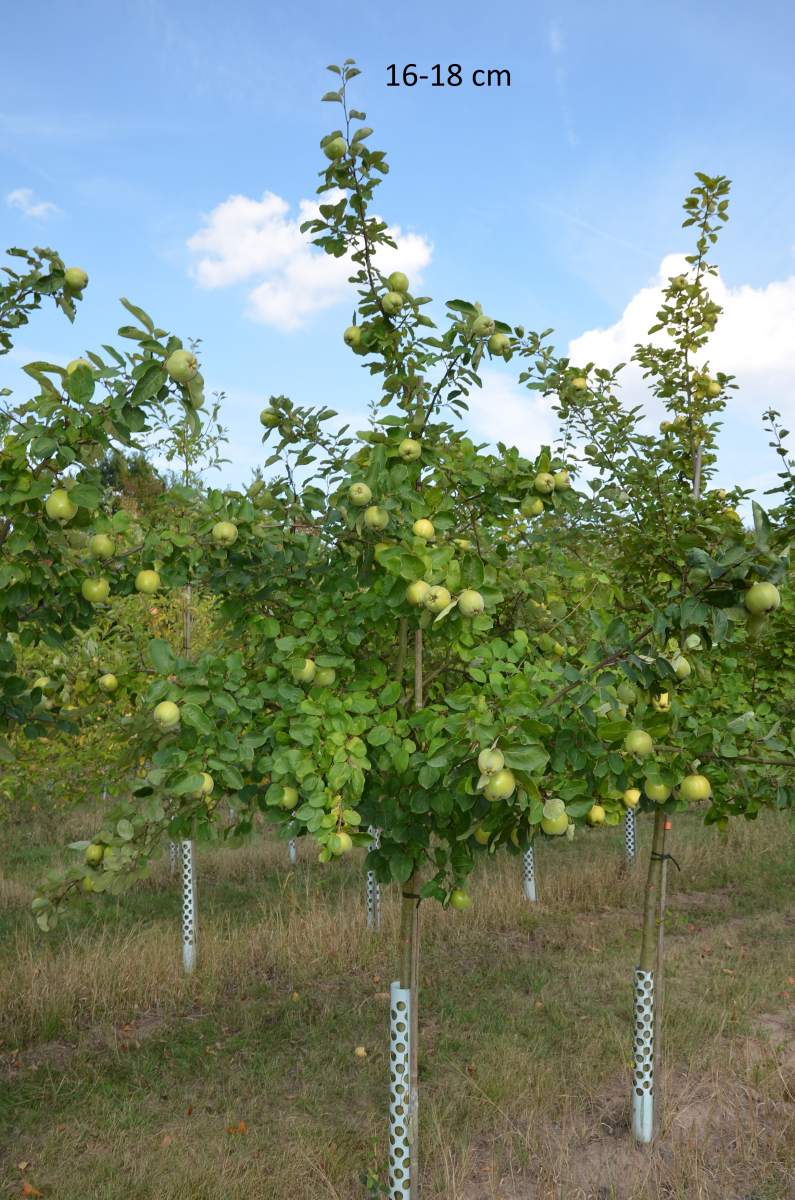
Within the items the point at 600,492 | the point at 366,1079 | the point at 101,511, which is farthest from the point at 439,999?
the point at 101,511

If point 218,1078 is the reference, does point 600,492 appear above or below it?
above

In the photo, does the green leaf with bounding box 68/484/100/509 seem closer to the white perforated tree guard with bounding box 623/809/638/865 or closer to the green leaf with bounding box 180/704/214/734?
the green leaf with bounding box 180/704/214/734

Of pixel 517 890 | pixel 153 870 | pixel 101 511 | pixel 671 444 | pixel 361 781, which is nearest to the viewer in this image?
pixel 361 781

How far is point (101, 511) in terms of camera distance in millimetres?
2979

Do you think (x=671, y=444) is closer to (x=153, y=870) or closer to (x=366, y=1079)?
(x=366, y=1079)

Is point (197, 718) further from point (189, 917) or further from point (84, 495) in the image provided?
point (189, 917)

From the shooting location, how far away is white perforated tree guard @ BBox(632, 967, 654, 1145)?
409 cm

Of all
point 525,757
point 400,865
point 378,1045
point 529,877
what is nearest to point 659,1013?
point 378,1045

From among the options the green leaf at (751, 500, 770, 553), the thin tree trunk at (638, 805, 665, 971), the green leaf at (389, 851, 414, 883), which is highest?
the green leaf at (751, 500, 770, 553)

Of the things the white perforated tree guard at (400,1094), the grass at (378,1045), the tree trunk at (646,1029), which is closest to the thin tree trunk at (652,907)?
the tree trunk at (646,1029)

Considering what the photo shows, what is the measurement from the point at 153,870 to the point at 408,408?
8072mm

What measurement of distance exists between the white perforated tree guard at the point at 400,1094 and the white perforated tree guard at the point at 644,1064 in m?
1.28

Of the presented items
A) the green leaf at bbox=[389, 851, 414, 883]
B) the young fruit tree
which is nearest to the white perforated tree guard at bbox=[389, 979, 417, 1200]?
the young fruit tree

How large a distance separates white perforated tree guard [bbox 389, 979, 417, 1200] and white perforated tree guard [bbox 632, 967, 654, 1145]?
4.20ft
